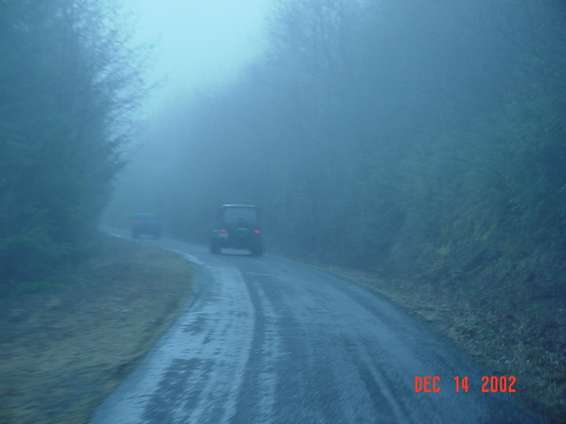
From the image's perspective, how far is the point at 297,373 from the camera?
298 inches

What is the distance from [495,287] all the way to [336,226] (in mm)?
18030

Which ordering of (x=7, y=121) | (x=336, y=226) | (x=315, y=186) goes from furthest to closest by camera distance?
(x=315, y=186) < (x=336, y=226) < (x=7, y=121)

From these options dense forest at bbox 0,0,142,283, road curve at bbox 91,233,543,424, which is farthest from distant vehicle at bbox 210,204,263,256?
road curve at bbox 91,233,543,424

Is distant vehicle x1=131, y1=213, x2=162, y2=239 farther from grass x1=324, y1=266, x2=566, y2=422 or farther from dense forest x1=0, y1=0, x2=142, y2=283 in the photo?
grass x1=324, y1=266, x2=566, y2=422

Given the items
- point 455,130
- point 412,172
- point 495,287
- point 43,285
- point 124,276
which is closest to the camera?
point 43,285

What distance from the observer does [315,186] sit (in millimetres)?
35688

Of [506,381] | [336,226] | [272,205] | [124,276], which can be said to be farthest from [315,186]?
[506,381]

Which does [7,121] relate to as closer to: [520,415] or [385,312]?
[385,312]

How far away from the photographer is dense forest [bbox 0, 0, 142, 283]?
12.9 metres

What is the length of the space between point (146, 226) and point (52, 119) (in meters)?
34.9

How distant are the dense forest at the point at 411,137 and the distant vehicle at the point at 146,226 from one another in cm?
576
